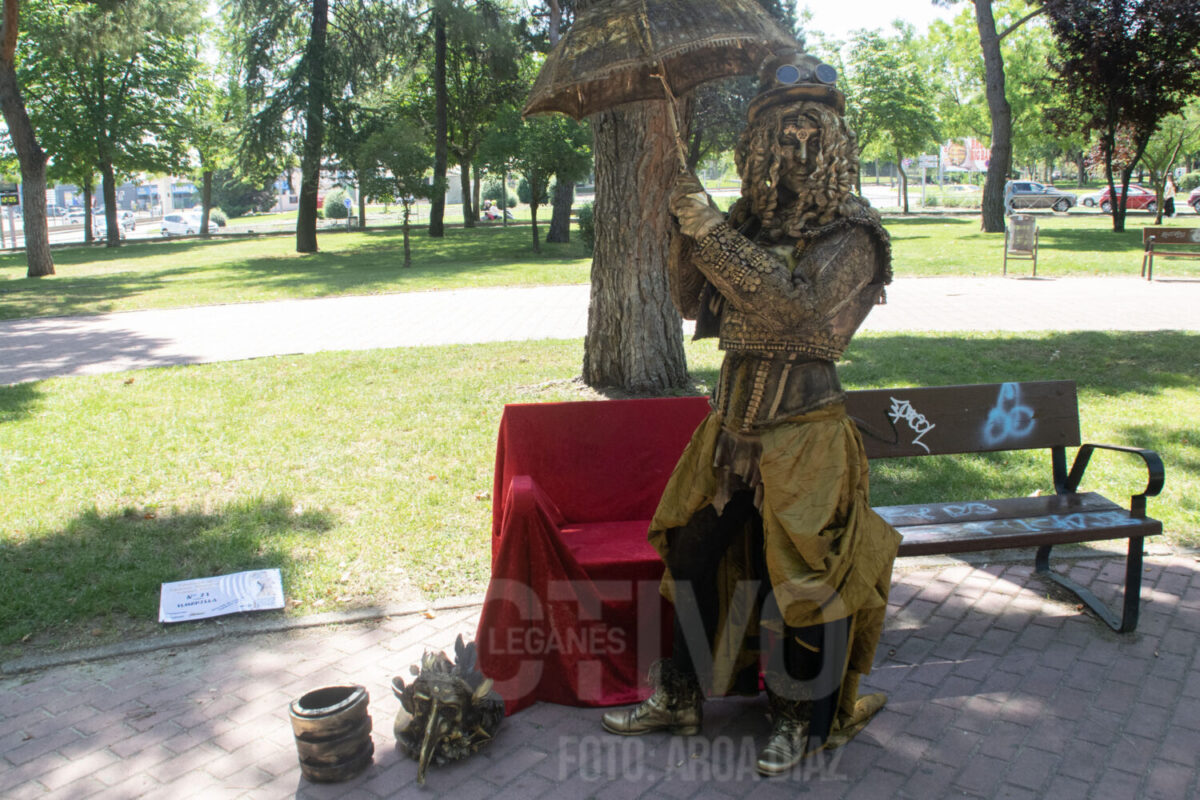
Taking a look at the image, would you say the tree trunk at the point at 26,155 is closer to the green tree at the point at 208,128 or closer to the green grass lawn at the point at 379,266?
the green grass lawn at the point at 379,266

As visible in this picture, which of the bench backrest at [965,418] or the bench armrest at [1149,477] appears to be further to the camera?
the bench backrest at [965,418]

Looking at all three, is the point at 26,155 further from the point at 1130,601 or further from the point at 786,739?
the point at 1130,601

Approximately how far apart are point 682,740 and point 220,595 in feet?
7.97

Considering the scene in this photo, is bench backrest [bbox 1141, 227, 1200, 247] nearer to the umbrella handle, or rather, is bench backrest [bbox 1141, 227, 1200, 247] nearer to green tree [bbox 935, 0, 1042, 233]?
green tree [bbox 935, 0, 1042, 233]

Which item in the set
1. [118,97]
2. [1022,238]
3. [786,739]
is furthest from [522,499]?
[118,97]

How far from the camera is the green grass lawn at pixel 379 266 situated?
1728cm

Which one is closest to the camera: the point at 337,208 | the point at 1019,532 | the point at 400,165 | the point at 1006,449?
the point at 1019,532

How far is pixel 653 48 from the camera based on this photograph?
292cm

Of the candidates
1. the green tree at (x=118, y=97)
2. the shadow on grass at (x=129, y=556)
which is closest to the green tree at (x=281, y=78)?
the green tree at (x=118, y=97)

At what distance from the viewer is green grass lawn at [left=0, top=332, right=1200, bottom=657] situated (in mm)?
4664

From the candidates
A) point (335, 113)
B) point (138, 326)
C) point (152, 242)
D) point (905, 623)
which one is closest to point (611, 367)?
point (905, 623)

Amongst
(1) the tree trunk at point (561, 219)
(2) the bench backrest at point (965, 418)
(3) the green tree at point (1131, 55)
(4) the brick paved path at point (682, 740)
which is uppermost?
(3) the green tree at point (1131, 55)

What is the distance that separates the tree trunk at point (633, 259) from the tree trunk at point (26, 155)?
56.2ft

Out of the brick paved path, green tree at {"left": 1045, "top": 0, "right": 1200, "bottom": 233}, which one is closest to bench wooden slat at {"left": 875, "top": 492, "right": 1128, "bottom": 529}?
the brick paved path
